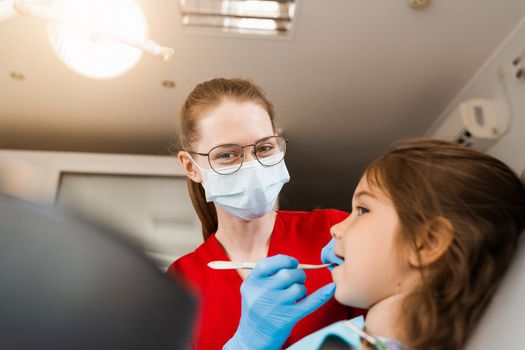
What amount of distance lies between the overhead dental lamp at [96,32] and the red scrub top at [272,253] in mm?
576

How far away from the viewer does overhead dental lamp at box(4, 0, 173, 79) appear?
4.53ft

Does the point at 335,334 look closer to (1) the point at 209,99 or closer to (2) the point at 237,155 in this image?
(2) the point at 237,155

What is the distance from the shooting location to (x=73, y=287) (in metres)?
0.31

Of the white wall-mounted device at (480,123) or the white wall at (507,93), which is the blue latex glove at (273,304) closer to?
the white wall at (507,93)

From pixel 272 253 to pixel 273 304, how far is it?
367mm

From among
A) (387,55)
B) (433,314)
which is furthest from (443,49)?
(433,314)

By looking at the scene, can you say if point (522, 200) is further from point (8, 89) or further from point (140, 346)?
point (8, 89)

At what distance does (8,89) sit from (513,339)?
8.65ft

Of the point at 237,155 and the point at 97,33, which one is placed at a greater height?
the point at 97,33

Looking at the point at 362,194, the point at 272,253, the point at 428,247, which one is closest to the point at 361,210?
the point at 362,194

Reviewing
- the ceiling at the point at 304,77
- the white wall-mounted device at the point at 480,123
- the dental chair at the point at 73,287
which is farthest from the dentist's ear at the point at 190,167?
the white wall-mounted device at the point at 480,123

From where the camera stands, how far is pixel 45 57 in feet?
7.63

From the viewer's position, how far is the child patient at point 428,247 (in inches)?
29.9

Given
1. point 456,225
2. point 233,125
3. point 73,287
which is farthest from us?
point 233,125
